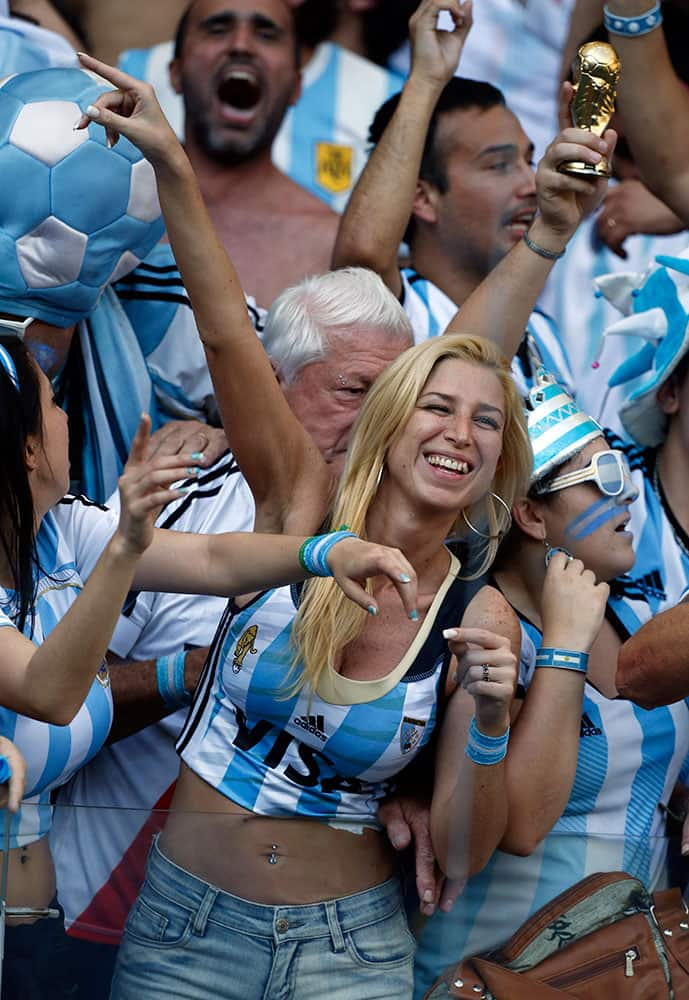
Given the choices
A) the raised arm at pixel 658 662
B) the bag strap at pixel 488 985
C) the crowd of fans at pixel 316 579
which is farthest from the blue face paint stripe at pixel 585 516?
the bag strap at pixel 488 985

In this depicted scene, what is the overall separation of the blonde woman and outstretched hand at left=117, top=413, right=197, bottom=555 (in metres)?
0.43

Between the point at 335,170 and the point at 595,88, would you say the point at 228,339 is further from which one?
the point at 335,170

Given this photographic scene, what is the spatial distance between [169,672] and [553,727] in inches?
24.3

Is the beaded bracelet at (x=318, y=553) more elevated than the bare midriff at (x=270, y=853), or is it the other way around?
the beaded bracelet at (x=318, y=553)

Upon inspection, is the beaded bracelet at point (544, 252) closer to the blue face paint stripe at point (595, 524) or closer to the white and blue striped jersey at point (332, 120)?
the blue face paint stripe at point (595, 524)

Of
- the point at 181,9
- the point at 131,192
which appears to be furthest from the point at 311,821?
the point at 181,9

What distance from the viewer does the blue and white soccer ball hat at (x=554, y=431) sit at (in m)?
2.31

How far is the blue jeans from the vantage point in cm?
187

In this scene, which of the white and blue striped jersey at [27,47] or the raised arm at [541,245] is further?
the white and blue striped jersey at [27,47]

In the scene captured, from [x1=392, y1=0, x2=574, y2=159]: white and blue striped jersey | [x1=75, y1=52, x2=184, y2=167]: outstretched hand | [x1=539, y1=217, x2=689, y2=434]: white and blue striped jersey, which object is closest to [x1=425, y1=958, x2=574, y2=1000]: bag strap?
[x1=75, y1=52, x2=184, y2=167]: outstretched hand

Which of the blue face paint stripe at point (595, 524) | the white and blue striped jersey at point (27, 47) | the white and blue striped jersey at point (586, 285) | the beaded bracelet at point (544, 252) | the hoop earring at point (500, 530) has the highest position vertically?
the beaded bracelet at point (544, 252)

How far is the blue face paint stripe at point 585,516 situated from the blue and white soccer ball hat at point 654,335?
38 centimetres

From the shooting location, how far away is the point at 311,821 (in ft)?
6.41

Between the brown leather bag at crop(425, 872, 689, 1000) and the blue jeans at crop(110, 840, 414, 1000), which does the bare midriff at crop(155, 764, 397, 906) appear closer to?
the blue jeans at crop(110, 840, 414, 1000)
